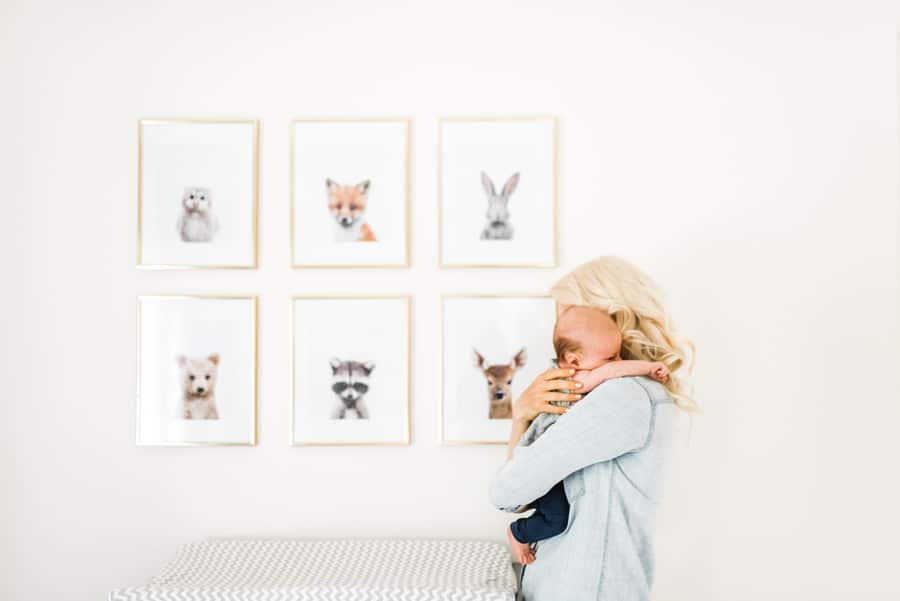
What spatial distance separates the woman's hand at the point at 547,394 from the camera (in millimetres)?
1770

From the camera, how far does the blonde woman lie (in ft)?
5.45

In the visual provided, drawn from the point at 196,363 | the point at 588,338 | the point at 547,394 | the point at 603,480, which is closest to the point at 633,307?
the point at 588,338

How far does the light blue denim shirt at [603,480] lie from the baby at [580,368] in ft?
0.09

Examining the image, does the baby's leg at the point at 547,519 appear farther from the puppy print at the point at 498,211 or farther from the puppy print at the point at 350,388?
the puppy print at the point at 498,211

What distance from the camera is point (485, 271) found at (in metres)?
2.35

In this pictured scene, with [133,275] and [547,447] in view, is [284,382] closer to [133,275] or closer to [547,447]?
[133,275]

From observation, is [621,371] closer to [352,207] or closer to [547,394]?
[547,394]

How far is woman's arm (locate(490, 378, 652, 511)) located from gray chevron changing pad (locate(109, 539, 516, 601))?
392 millimetres

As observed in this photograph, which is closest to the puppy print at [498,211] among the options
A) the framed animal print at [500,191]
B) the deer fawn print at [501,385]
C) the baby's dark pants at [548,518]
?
the framed animal print at [500,191]

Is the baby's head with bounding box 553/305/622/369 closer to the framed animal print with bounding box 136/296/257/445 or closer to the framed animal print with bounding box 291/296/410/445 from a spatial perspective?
the framed animal print with bounding box 291/296/410/445

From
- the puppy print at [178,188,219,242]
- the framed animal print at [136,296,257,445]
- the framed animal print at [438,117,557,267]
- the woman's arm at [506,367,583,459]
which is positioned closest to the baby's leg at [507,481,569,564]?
the woman's arm at [506,367,583,459]

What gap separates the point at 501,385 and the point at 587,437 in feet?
2.27

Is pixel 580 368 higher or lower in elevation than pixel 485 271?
lower

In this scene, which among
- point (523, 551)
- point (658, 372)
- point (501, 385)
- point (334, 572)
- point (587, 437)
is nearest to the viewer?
point (587, 437)
